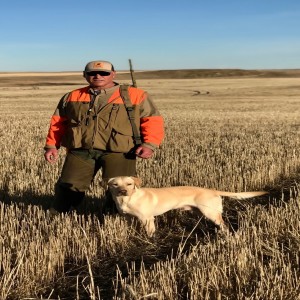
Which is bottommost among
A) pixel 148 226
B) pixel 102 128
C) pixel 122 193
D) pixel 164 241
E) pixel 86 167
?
pixel 164 241

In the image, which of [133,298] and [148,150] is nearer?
[133,298]

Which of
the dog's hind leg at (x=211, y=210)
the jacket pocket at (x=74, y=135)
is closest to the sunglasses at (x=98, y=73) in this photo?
the jacket pocket at (x=74, y=135)

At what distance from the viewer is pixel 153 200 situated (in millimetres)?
4598

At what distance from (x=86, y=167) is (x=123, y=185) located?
25.5 inches

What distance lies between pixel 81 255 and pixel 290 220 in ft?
6.92

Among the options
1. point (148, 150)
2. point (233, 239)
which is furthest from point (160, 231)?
point (233, 239)

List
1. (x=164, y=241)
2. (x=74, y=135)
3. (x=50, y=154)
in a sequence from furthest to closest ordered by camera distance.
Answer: (x=50, y=154), (x=74, y=135), (x=164, y=241)

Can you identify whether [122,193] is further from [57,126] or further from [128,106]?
[57,126]

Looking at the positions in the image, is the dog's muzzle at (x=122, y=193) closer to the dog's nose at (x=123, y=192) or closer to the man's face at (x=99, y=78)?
the dog's nose at (x=123, y=192)

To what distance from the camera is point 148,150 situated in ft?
15.0

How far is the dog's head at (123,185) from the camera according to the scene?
4.39 m

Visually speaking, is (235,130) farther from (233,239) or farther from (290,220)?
(233,239)

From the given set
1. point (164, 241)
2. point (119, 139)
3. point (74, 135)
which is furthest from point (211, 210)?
point (74, 135)

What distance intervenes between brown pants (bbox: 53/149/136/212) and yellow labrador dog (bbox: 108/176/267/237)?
249 millimetres
